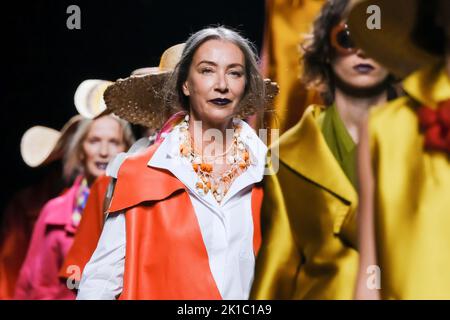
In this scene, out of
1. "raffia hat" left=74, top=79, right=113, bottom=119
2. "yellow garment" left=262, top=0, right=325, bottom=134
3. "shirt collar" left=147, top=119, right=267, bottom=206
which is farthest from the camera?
"raffia hat" left=74, top=79, right=113, bottom=119

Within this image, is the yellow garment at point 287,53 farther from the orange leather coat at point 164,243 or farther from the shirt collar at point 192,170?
the orange leather coat at point 164,243

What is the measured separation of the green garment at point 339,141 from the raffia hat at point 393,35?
16 cm

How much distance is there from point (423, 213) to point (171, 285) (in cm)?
56

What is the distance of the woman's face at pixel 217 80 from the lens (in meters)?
2.00

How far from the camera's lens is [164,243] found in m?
1.95

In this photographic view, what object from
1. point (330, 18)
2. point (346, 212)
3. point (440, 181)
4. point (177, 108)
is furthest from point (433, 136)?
point (177, 108)

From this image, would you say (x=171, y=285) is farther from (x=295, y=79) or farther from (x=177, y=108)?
(x=295, y=79)

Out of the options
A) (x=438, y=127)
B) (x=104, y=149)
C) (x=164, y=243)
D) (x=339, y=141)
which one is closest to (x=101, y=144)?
(x=104, y=149)

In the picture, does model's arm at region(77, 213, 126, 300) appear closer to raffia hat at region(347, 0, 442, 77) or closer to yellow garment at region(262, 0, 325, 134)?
yellow garment at region(262, 0, 325, 134)

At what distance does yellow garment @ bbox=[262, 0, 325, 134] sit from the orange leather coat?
10.3 inches

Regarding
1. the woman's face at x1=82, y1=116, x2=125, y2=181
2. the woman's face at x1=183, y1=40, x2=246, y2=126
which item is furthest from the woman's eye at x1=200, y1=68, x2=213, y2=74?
the woman's face at x1=82, y1=116, x2=125, y2=181

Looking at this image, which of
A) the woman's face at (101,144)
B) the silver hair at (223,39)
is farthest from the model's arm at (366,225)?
the woman's face at (101,144)

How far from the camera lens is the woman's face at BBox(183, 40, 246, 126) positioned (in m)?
2.00

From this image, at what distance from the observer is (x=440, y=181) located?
1.77 m
